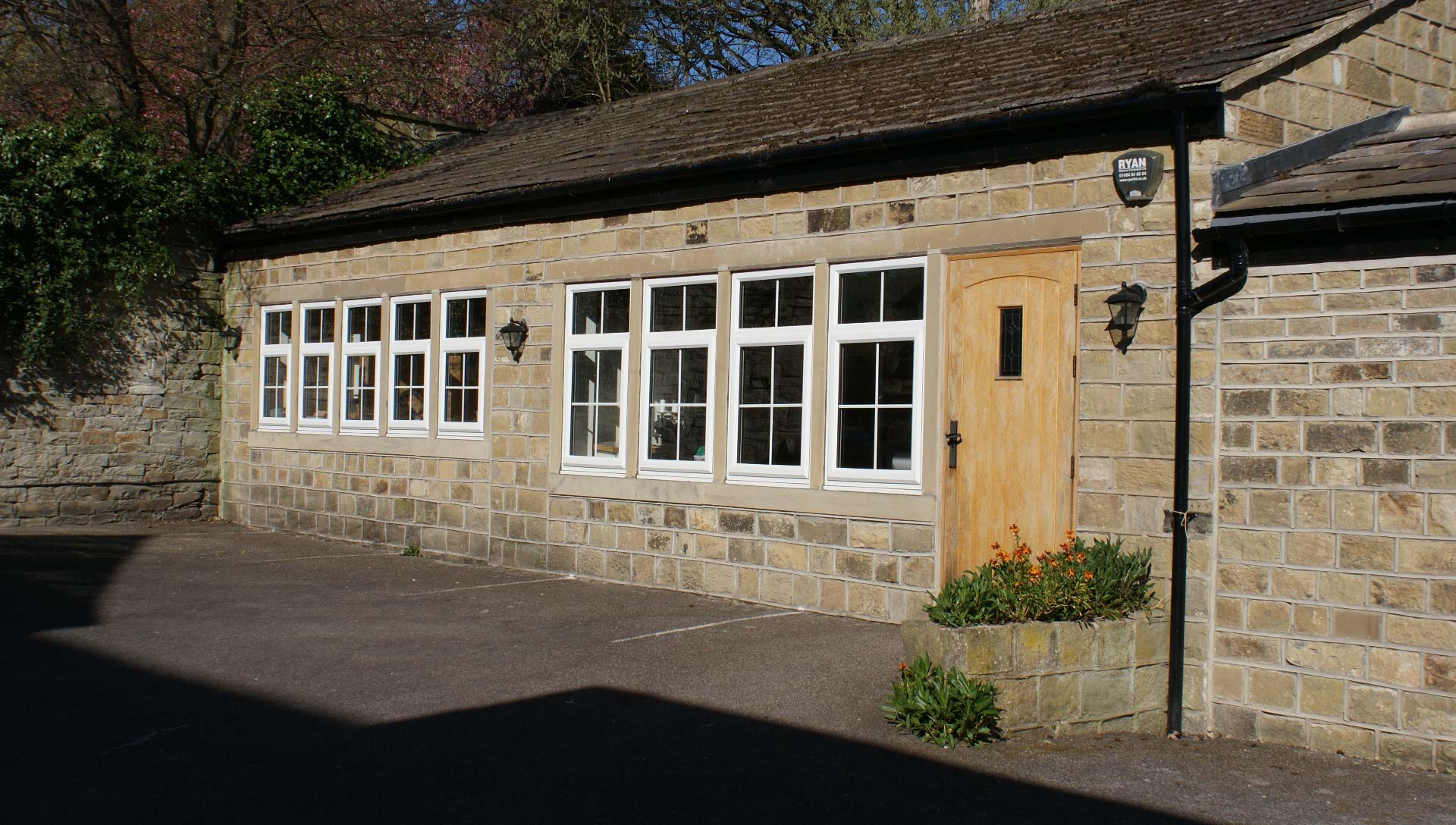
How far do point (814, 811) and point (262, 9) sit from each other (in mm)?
16527

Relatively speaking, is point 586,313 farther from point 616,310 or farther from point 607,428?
point 607,428

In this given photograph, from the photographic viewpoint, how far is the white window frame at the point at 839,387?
336 inches

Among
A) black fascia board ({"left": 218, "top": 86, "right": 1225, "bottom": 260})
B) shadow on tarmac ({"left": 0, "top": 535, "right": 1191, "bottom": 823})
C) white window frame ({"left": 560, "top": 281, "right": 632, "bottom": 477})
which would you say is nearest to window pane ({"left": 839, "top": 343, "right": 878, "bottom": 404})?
black fascia board ({"left": 218, "top": 86, "right": 1225, "bottom": 260})

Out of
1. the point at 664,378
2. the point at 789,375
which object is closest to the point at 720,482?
the point at 789,375

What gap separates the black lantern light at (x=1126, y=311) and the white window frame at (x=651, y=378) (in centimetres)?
347

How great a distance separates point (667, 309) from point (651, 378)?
23.7 inches

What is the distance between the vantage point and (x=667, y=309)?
34.3 ft

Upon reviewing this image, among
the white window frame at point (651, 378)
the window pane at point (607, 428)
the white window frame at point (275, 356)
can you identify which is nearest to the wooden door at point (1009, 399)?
the white window frame at point (651, 378)

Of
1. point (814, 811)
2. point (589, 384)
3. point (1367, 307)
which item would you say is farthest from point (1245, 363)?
point (589, 384)

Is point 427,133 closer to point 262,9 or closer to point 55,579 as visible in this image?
point 262,9

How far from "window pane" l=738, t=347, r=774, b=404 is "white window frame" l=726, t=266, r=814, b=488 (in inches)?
1.2

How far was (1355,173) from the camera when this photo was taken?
6.66 metres

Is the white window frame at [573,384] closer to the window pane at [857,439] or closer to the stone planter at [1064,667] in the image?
the window pane at [857,439]

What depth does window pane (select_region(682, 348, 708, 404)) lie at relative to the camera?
1011 cm
